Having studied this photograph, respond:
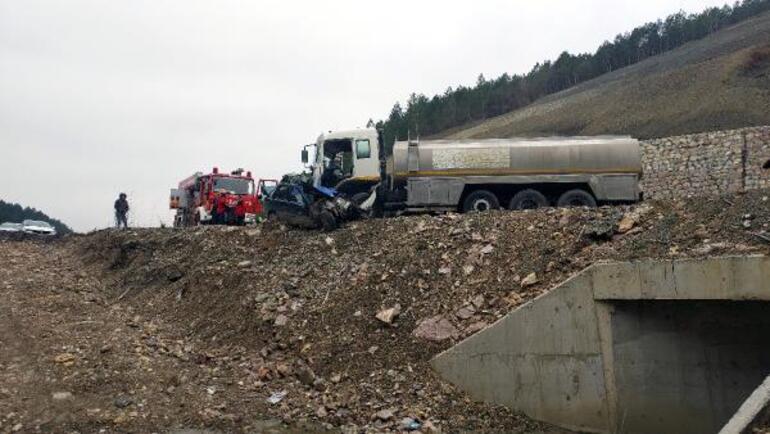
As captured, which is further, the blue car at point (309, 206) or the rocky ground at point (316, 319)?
the blue car at point (309, 206)

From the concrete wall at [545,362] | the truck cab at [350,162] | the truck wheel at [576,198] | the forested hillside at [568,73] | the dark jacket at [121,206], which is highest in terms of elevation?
the forested hillside at [568,73]

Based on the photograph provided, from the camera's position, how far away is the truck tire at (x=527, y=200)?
600 inches

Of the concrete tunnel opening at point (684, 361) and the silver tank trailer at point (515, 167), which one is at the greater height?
the silver tank trailer at point (515, 167)

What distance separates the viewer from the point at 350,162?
16.9m

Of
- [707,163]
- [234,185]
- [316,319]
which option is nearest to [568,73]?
[707,163]

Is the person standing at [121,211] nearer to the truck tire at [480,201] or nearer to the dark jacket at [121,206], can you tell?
the dark jacket at [121,206]

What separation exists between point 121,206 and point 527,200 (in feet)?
49.5

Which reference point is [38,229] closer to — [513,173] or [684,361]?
[513,173]

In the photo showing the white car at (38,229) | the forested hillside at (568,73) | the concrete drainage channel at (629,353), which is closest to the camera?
the concrete drainage channel at (629,353)

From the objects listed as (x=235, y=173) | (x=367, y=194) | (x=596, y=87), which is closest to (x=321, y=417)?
(x=367, y=194)

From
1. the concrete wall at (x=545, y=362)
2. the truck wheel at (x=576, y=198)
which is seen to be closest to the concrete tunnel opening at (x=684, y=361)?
the concrete wall at (x=545, y=362)

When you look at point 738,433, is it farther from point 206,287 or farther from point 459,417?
point 206,287

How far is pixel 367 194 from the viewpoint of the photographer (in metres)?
16.5

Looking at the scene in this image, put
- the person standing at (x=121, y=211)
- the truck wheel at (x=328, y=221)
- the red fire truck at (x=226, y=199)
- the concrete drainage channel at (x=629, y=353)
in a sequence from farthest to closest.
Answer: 1. the person standing at (x=121, y=211)
2. the red fire truck at (x=226, y=199)
3. the truck wheel at (x=328, y=221)
4. the concrete drainage channel at (x=629, y=353)
